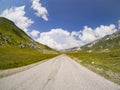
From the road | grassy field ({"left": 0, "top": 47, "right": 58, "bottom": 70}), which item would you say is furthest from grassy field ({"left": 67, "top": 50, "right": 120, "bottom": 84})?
grassy field ({"left": 0, "top": 47, "right": 58, "bottom": 70})

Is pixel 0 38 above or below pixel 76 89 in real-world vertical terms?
above

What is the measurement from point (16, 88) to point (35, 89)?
4.25 feet

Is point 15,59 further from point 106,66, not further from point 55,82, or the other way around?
point 55,82

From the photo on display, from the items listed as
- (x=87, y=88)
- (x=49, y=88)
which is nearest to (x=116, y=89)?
(x=87, y=88)

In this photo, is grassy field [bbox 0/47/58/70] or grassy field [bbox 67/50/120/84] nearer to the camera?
grassy field [bbox 67/50/120/84]

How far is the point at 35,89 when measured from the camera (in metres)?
10.6

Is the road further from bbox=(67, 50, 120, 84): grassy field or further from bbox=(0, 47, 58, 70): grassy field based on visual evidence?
bbox=(0, 47, 58, 70): grassy field

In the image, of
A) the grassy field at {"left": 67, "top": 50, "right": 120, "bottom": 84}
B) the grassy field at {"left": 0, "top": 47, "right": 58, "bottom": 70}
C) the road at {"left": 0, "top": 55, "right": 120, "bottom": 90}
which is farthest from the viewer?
the grassy field at {"left": 0, "top": 47, "right": 58, "bottom": 70}

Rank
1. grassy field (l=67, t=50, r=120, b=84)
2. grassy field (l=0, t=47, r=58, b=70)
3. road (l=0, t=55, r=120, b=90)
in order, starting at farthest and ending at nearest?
grassy field (l=0, t=47, r=58, b=70) < grassy field (l=67, t=50, r=120, b=84) < road (l=0, t=55, r=120, b=90)

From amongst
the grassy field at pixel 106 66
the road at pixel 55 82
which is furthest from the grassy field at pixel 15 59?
the grassy field at pixel 106 66

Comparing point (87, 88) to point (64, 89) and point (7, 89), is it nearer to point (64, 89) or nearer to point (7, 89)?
point (64, 89)

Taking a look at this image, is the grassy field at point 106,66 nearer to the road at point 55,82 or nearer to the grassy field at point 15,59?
the road at point 55,82

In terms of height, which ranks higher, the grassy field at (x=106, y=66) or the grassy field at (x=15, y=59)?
the grassy field at (x=15, y=59)

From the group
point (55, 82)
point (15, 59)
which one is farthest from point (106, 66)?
point (15, 59)
